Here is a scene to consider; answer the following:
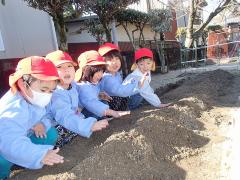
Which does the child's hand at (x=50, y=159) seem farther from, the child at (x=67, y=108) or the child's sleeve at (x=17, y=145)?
the child at (x=67, y=108)

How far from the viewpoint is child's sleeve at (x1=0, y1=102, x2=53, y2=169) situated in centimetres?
289

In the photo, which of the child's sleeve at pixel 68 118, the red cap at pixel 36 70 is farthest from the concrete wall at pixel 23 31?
the red cap at pixel 36 70

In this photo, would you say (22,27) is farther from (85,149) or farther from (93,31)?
(85,149)

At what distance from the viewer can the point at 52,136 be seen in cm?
364

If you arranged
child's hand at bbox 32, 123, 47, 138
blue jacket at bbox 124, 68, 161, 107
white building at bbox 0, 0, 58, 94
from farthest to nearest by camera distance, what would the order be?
white building at bbox 0, 0, 58, 94, blue jacket at bbox 124, 68, 161, 107, child's hand at bbox 32, 123, 47, 138

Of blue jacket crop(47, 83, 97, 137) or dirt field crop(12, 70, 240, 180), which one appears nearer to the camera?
dirt field crop(12, 70, 240, 180)

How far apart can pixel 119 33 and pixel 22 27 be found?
7.69 metres

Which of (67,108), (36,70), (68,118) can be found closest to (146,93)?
(67,108)

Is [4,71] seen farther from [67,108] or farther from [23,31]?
[67,108]

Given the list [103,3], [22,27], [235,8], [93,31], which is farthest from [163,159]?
Answer: [235,8]

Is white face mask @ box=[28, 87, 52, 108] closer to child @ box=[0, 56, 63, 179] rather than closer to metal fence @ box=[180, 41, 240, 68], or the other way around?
child @ box=[0, 56, 63, 179]

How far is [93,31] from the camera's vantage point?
13445mm

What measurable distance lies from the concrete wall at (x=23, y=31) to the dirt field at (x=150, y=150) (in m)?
6.04

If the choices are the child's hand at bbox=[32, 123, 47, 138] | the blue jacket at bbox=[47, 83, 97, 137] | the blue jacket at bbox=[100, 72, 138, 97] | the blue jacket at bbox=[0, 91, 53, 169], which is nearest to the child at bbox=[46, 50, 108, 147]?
the blue jacket at bbox=[47, 83, 97, 137]
